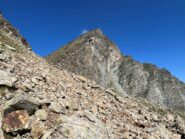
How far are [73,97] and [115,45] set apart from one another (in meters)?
97.0

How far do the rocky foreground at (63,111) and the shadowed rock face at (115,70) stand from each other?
53.6 metres

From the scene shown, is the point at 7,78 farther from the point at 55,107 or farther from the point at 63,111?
the point at 63,111

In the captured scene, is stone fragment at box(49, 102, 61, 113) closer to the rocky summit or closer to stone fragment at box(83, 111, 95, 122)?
the rocky summit

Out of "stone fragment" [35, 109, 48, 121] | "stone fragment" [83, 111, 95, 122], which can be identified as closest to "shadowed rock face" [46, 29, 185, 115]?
"stone fragment" [83, 111, 95, 122]

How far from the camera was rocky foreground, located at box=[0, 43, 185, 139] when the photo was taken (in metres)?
17.7

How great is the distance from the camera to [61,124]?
18.4 m

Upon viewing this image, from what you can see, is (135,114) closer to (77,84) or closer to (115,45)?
(77,84)

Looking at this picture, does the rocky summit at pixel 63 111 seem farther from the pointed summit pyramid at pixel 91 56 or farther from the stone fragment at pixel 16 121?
the pointed summit pyramid at pixel 91 56

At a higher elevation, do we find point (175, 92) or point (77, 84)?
point (175, 92)

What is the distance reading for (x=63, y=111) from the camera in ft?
66.1

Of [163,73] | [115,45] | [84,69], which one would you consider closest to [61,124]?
[84,69]

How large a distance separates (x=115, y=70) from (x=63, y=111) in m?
102

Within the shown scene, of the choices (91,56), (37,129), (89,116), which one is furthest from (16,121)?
(91,56)

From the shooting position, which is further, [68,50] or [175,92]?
[175,92]
